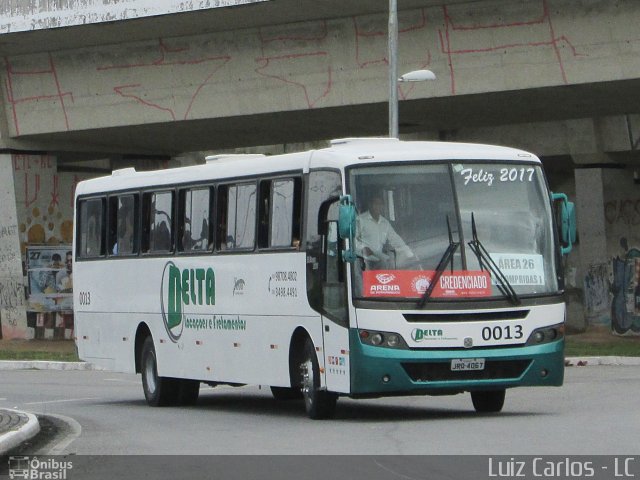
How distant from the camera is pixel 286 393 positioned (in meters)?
21.2

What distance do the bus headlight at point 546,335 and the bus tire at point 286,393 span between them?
5393 millimetres

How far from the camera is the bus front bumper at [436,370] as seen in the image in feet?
52.4

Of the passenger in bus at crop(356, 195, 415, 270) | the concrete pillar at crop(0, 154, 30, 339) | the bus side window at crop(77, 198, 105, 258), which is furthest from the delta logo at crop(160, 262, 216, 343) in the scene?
the concrete pillar at crop(0, 154, 30, 339)

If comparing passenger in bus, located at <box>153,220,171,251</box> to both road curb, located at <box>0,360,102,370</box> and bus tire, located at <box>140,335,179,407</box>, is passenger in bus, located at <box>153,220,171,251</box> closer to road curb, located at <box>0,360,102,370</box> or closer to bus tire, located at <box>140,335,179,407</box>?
bus tire, located at <box>140,335,179,407</box>

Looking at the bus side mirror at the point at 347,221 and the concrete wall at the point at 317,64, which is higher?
the concrete wall at the point at 317,64

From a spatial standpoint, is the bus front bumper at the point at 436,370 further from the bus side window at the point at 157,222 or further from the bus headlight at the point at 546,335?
the bus side window at the point at 157,222

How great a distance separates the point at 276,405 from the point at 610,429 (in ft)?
22.0

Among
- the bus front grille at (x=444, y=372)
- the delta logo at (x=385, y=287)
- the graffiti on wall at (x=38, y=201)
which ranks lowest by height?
the bus front grille at (x=444, y=372)

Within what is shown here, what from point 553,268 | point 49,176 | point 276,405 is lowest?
point 276,405

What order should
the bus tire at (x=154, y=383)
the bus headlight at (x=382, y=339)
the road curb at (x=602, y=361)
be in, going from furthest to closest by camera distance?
1. the road curb at (x=602, y=361)
2. the bus tire at (x=154, y=383)
3. the bus headlight at (x=382, y=339)

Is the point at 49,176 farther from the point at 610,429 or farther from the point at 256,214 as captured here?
the point at 610,429

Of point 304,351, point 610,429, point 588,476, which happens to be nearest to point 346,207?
point 304,351

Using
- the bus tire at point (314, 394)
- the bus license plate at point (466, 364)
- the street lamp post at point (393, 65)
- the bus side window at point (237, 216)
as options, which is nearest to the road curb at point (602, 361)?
the street lamp post at point (393, 65)

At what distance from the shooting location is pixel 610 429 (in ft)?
48.1
